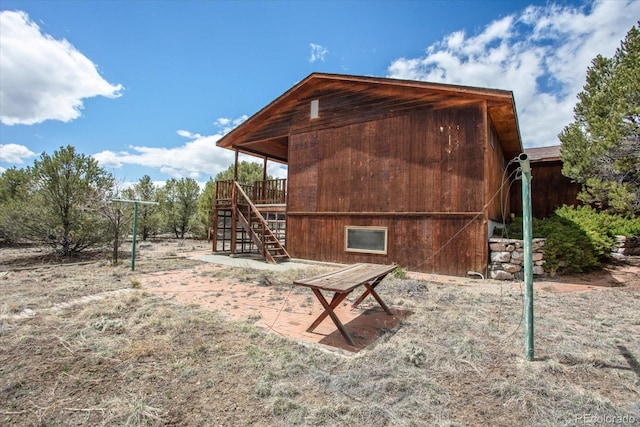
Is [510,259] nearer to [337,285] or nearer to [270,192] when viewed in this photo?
[337,285]

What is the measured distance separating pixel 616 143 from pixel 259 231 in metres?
10.9

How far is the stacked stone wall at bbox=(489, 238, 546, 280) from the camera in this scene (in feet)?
23.4

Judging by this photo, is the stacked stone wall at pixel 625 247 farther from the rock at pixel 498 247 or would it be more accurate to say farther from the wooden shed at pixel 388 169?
the rock at pixel 498 247

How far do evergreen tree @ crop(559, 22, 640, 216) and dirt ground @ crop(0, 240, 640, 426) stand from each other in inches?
165

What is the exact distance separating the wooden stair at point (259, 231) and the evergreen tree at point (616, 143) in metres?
9.56

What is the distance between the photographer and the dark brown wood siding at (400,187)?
7484 mm

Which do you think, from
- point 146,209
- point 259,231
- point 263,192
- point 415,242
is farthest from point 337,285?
point 146,209

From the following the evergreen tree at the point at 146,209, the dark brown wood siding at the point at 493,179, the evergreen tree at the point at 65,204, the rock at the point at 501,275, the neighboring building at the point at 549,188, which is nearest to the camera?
the rock at the point at 501,275

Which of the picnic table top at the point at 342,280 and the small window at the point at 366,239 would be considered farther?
the small window at the point at 366,239

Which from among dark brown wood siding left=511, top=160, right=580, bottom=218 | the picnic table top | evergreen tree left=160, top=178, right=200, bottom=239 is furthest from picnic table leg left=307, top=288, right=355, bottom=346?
evergreen tree left=160, top=178, right=200, bottom=239

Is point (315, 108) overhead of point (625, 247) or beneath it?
overhead

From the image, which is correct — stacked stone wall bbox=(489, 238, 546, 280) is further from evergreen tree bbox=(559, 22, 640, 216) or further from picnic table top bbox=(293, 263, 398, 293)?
picnic table top bbox=(293, 263, 398, 293)

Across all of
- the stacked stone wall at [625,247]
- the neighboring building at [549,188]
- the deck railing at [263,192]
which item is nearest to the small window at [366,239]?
the deck railing at [263,192]

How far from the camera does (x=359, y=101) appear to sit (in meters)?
9.30
